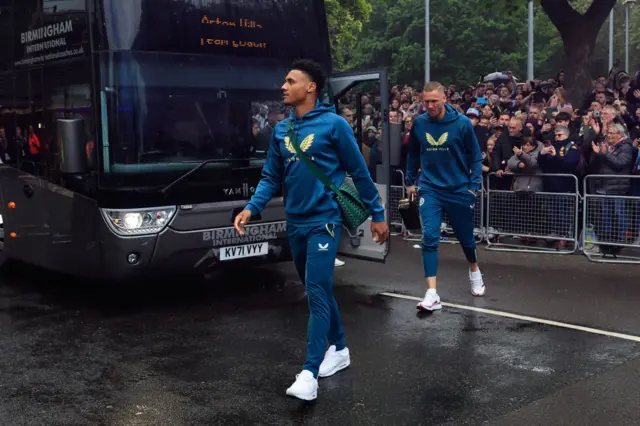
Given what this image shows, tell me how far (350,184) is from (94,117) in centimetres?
282

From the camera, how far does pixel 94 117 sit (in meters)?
6.84

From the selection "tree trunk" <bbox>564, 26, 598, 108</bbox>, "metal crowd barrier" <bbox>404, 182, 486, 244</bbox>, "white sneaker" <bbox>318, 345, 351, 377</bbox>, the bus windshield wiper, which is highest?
"tree trunk" <bbox>564, 26, 598, 108</bbox>

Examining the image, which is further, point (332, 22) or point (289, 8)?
point (332, 22)

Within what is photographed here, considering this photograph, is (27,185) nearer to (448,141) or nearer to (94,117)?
(94,117)

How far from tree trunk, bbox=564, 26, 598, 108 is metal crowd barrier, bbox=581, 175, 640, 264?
7131 mm

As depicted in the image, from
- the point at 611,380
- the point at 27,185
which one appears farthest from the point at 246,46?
the point at 611,380

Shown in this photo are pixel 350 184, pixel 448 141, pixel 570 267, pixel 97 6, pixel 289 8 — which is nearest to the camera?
pixel 350 184

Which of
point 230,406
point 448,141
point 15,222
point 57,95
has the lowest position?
point 230,406

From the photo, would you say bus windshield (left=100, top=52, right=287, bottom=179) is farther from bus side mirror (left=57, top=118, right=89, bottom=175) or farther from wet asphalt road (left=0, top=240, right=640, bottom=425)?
wet asphalt road (left=0, top=240, right=640, bottom=425)

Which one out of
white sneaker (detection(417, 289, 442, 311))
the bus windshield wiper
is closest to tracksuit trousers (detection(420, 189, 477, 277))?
white sneaker (detection(417, 289, 442, 311))

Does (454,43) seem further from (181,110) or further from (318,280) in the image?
(318,280)

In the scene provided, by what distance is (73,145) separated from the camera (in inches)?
273

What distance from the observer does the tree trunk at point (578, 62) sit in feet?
53.7

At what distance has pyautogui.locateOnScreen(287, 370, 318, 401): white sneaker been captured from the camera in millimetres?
4805
